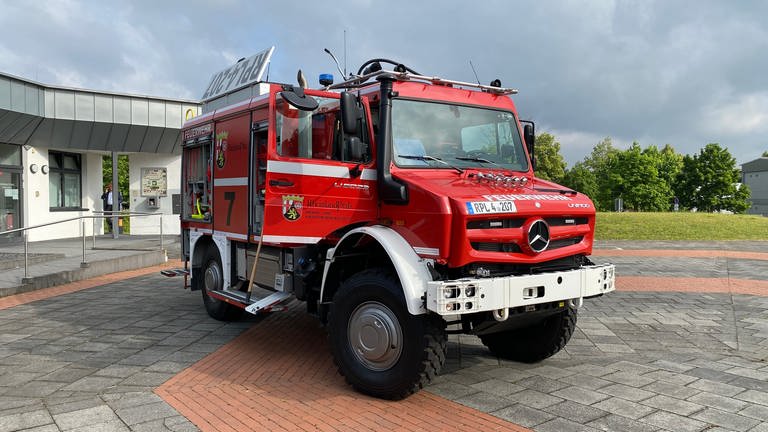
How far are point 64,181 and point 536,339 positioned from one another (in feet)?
58.8

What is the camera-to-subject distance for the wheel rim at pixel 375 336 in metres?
4.54

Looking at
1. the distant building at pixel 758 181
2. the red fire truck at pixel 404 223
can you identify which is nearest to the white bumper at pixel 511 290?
the red fire truck at pixel 404 223

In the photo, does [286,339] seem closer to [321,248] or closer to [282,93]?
[321,248]

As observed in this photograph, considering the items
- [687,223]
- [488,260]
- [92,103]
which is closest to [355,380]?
[488,260]

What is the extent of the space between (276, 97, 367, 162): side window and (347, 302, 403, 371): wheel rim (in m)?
1.49

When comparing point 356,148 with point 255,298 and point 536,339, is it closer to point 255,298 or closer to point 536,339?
point 255,298

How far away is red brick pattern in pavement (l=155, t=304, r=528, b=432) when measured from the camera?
4.18m

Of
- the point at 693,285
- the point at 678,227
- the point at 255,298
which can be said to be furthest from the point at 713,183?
the point at 255,298

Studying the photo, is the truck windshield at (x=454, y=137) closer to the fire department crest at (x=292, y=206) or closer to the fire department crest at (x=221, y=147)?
the fire department crest at (x=292, y=206)

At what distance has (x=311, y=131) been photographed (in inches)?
218

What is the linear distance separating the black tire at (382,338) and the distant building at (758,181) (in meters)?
95.2

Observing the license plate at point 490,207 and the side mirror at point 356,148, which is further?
the side mirror at point 356,148

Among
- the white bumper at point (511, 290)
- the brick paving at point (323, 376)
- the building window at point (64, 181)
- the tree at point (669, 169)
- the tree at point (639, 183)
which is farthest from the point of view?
the tree at point (669, 169)

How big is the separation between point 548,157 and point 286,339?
5834 cm
